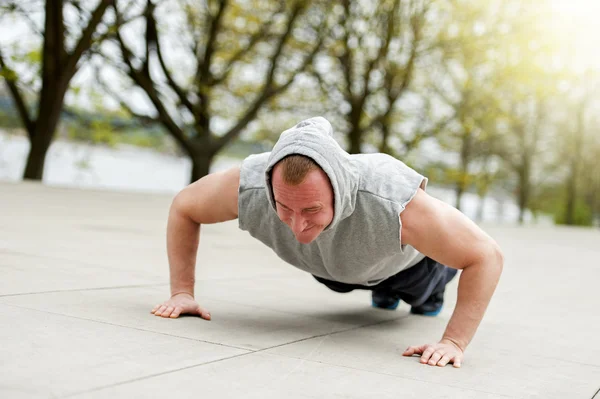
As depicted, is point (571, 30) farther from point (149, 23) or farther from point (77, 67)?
point (77, 67)

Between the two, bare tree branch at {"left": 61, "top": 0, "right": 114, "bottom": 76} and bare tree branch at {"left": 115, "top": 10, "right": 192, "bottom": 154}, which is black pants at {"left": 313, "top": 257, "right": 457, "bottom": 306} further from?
bare tree branch at {"left": 115, "top": 10, "right": 192, "bottom": 154}

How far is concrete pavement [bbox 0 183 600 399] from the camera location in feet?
8.08

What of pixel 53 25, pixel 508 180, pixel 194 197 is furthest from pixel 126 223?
pixel 508 180

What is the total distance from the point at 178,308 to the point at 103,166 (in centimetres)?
1721

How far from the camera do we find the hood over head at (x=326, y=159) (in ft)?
9.83

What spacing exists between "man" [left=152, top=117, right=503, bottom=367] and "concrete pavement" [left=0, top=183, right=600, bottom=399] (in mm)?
291

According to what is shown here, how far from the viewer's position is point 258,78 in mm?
22859

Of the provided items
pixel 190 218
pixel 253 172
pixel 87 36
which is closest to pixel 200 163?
pixel 87 36

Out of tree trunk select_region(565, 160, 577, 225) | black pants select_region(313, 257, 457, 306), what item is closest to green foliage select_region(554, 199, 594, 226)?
tree trunk select_region(565, 160, 577, 225)

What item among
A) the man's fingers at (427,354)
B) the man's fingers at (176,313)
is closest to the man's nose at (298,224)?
the man's fingers at (427,354)

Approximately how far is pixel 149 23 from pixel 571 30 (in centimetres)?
1371

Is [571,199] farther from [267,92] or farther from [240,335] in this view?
[240,335]

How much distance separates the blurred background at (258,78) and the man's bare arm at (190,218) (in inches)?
434

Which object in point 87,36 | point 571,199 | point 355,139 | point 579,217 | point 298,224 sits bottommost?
point 579,217
